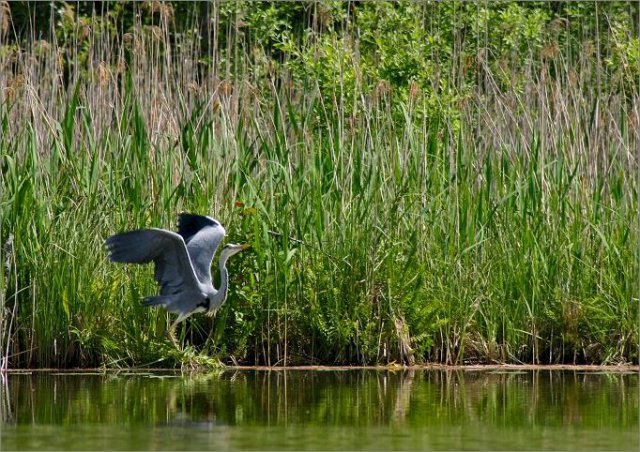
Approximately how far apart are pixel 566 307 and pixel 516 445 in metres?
2.26

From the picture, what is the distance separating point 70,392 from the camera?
19.5 feet

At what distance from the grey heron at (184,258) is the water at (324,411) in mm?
393

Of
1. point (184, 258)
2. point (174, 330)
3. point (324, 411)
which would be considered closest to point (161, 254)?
point (184, 258)

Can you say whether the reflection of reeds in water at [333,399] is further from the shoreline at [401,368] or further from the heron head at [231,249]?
the heron head at [231,249]

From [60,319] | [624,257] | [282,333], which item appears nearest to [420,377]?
[282,333]

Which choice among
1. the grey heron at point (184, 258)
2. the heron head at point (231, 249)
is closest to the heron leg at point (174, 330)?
the grey heron at point (184, 258)

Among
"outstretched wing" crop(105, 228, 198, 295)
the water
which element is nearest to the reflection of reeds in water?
the water

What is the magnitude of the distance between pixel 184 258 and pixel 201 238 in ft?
0.64

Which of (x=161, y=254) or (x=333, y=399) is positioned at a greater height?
(x=161, y=254)

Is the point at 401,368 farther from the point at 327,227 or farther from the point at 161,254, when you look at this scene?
the point at 161,254

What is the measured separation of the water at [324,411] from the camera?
486 cm

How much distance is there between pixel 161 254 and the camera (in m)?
6.40

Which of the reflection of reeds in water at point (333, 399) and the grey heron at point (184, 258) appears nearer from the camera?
the reflection of reeds in water at point (333, 399)

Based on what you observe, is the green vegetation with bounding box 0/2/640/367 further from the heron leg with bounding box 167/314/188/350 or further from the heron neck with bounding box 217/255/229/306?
the heron neck with bounding box 217/255/229/306
